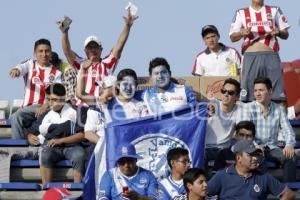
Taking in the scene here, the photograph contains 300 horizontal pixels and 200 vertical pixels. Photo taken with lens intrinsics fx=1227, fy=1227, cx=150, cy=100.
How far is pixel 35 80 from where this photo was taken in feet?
53.3

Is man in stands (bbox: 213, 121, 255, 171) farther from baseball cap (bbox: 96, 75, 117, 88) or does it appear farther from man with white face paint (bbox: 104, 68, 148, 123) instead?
baseball cap (bbox: 96, 75, 117, 88)

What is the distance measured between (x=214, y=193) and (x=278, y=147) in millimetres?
1915

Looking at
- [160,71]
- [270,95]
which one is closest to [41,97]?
[160,71]

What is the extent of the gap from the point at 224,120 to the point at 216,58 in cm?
192

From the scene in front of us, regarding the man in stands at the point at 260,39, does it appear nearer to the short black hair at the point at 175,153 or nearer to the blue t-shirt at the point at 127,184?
the short black hair at the point at 175,153

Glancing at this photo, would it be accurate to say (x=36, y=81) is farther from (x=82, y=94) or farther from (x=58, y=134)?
(x=58, y=134)

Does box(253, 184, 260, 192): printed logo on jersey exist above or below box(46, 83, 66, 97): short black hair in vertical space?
below

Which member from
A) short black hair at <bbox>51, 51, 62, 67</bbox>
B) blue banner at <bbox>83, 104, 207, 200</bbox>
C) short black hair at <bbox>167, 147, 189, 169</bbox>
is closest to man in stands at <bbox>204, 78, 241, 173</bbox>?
blue banner at <bbox>83, 104, 207, 200</bbox>

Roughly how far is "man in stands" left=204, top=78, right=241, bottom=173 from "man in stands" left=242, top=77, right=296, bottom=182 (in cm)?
16

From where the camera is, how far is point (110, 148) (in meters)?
14.2

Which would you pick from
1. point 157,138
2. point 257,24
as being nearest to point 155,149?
point 157,138

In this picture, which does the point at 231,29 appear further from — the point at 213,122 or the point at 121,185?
the point at 121,185

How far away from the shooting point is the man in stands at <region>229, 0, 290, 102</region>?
15797 mm

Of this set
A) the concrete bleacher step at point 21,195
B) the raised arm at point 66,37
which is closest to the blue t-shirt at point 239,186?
the concrete bleacher step at point 21,195
